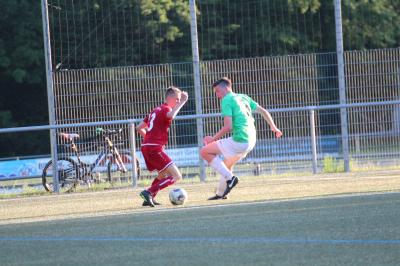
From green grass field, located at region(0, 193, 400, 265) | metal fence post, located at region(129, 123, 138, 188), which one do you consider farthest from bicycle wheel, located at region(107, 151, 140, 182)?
green grass field, located at region(0, 193, 400, 265)

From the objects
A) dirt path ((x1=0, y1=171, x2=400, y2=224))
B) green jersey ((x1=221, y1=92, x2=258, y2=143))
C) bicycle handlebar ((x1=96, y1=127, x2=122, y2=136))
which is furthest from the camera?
bicycle handlebar ((x1=96, y1=127, x2=122, y2=136))

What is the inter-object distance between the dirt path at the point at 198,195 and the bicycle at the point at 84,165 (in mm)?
753

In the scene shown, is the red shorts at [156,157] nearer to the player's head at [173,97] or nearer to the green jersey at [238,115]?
the player's head at [173,97]

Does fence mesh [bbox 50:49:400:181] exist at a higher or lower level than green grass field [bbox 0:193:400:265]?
higher

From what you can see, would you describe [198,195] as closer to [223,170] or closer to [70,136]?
[223,170]

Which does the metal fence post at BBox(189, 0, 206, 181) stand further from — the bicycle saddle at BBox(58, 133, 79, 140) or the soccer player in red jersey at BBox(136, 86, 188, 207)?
the soccer player in red jersey at BBox(136, 86, 188, 207)

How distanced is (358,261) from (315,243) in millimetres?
1094

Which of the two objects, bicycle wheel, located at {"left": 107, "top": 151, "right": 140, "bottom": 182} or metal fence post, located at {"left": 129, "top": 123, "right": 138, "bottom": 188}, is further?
bicycle wheel, located at {"left": 107, "top": 151, "right": 140, "bottom": 182}

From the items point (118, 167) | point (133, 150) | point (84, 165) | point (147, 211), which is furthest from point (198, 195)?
point (84, 165)

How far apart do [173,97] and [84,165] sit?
208 inches

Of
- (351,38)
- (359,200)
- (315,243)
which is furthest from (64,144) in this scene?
(351,38)

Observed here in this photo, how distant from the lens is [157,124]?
13367 millimetres

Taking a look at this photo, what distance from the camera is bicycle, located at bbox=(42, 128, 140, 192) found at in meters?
18.2

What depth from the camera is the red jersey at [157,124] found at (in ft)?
43.7
